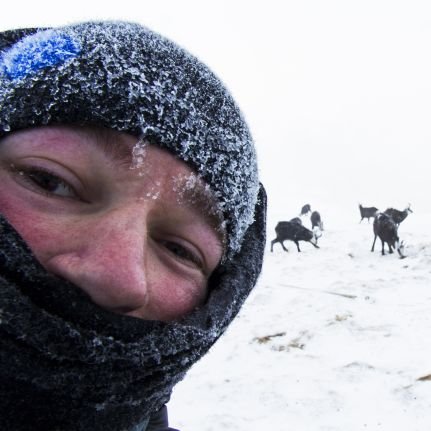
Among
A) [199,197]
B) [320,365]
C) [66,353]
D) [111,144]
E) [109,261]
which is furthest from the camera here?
[320,365]

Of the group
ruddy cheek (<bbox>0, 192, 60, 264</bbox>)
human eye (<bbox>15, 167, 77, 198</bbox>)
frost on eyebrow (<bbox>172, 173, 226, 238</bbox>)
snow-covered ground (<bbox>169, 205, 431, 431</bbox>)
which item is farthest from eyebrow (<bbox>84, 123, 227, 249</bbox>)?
snow-covered ground (<bbox>169, 205, 431, 431</bbox>)

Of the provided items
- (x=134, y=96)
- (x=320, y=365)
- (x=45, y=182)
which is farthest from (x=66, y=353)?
(x=320, y=365)

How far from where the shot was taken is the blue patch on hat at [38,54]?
124cm

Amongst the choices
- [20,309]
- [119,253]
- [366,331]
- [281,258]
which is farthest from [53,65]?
[281,258]

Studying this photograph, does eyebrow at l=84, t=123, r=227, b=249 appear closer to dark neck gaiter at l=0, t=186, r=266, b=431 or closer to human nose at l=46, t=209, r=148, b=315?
human nose at l=46, t=209, r=148, b=315

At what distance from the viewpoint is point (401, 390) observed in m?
3.99

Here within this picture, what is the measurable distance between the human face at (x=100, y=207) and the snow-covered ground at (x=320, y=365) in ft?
9.97

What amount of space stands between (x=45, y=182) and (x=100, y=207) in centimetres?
18

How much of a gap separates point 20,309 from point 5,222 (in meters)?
0.22

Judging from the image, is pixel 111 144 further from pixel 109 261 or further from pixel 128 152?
pixel 109 261

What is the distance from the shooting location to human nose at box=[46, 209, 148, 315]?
104 centimetres

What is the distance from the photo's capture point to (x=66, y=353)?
927mm

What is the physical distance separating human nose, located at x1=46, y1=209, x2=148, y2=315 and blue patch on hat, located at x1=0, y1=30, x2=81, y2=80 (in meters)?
0.54

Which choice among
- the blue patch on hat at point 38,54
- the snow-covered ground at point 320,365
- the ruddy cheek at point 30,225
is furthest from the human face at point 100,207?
the snow-covered ground at point 320,365
